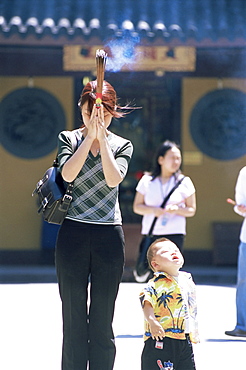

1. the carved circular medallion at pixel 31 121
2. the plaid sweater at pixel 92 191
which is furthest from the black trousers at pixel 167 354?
the carved circular medallion at pixel 31 121

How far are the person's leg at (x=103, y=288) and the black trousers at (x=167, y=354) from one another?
250 millimetres

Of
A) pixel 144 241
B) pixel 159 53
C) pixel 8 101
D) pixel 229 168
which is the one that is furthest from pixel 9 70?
pixel 144 241

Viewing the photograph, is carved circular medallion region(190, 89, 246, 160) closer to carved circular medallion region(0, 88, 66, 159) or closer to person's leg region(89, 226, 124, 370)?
carved circular medallion region(0, 88, 66, 159)

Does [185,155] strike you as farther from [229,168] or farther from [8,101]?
[8,101]

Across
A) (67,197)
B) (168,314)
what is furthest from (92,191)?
(168,314)

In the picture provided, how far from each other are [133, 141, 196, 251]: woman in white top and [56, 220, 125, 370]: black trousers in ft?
7.93

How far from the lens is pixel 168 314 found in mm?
4098

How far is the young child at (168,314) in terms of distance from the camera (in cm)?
409

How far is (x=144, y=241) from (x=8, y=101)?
14.4 ft

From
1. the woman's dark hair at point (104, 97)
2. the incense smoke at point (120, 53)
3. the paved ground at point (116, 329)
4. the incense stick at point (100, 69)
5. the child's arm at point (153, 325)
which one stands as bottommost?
the paved ground at point (116, 329)

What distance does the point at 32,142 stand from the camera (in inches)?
412

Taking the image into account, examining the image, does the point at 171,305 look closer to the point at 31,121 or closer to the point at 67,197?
A: the point at 67,197

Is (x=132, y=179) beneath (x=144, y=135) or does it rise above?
beneath

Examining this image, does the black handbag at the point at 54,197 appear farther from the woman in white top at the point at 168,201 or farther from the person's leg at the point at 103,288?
the woman in white top at the point at 168,201
